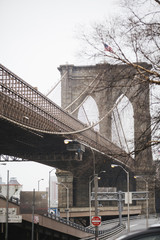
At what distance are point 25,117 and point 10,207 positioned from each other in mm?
6894

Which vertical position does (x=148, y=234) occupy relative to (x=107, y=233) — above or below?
above

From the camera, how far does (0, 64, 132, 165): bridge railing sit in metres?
32.4

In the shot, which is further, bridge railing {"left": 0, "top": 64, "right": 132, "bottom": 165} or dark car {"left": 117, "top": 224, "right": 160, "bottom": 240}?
bridge railing {"left": 0, "top": 64, "right": 132, "bottom": 165}

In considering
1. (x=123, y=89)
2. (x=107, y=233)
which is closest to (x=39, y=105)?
(x=107, y=233)

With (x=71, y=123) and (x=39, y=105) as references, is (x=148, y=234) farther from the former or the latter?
(x=71, y=123)

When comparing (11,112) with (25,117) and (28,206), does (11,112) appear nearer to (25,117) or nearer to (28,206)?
(25,117)

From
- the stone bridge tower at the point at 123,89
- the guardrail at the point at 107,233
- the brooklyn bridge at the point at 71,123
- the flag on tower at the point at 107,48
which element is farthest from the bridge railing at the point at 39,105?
the flag on tower at the point at 107,48

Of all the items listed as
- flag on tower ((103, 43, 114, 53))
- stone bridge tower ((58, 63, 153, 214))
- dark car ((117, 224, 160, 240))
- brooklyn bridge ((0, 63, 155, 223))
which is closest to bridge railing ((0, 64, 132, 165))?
brooklyn bridge ((0, 63, 155, 223))

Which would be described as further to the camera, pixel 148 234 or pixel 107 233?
pixel 107 233

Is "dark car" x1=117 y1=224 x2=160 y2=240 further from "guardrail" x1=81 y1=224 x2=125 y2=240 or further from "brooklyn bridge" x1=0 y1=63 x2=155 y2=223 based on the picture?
"guardrail" x1=81 y1=224 x2=125 y2=240

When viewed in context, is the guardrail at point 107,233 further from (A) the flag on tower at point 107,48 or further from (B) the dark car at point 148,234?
(B) the dark car at point 148,234

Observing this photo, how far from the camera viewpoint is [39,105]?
40.2m

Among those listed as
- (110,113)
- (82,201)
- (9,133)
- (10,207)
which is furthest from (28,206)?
(82,201)

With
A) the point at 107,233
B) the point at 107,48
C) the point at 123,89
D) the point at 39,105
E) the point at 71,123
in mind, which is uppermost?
the point at 39,105
